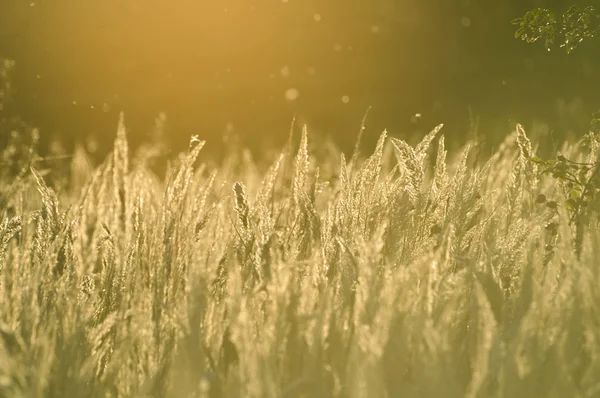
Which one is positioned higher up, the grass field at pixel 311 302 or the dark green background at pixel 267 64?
the dark green background at pixel 267 64

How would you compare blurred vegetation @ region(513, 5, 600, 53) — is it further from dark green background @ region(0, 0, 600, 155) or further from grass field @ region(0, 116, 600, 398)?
dark green background @ region(0, 0, 600, 155)

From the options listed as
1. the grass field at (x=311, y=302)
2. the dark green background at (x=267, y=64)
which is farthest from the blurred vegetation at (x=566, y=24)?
the dark green background at (x=267, y=64)

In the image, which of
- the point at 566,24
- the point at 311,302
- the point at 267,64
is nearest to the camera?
the point at 311,302

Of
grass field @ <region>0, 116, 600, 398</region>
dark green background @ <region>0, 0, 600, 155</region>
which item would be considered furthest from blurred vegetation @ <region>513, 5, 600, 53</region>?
dark green background @ <region>0, 0, 600, 155</region>

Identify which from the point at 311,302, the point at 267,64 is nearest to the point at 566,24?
the point at 311,302

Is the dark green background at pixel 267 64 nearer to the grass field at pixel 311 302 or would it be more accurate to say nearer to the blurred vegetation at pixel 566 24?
the blurred vegetation at pixel 566 24

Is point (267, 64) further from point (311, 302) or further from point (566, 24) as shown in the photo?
point (311, 302)
